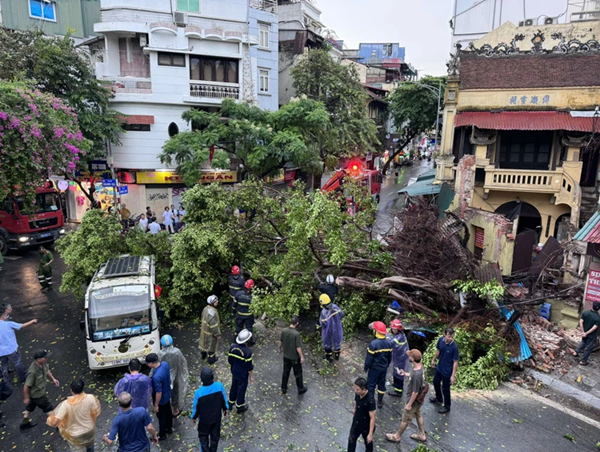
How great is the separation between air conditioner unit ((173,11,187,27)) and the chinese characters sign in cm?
1671

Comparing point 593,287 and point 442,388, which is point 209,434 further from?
point 593,287

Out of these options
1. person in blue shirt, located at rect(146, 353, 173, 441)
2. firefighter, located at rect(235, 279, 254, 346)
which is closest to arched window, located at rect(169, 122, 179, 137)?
firefighter, located at rect(235, 279, 254, 346)


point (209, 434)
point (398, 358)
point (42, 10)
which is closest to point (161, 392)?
point (209, 434)

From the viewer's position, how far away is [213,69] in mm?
24203

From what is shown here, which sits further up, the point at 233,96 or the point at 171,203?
the point at 233,96

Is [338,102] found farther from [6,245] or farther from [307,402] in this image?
[307,402]

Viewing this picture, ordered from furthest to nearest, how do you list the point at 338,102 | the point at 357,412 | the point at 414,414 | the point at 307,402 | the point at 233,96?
the point at 338,102
the point at 233,96
the point at 307,402
the point at 414,414
the point at 357,412

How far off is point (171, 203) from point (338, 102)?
527 inches

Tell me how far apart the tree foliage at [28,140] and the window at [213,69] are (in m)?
9.35

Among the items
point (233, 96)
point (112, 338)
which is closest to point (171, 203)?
point (233, 96)

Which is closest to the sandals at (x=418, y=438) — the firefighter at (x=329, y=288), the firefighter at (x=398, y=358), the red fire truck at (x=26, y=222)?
the firefighter at (x=398, y=358)

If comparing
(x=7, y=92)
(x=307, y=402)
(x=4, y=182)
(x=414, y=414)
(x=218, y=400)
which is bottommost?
(x=307, y=402)

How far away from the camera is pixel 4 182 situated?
43.1 feet

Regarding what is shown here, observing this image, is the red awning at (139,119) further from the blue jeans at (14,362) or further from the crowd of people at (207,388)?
the blue jeans at (14,362)
